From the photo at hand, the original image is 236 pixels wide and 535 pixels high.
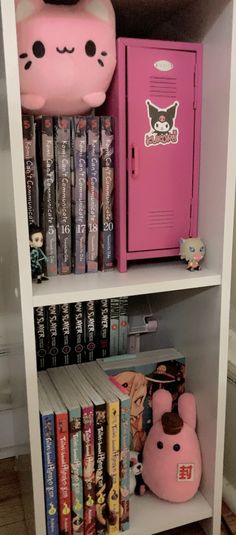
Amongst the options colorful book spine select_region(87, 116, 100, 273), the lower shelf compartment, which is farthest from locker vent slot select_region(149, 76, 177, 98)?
the lower shelf compartment

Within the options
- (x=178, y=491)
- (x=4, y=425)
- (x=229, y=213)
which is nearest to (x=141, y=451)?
(x=178, y=491)

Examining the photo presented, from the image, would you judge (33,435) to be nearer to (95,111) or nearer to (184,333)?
(184,333)

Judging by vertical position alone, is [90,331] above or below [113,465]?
above

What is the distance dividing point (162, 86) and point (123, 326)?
49 centimetres

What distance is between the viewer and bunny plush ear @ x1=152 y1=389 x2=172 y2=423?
3.24 feet

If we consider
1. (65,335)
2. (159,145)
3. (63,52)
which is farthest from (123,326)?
(63,52)

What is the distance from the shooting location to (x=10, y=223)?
2.59 feet

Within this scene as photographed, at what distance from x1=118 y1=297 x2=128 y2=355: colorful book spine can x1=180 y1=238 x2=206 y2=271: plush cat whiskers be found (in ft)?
0.70

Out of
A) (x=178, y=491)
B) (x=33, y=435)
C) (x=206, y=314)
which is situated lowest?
(x=178, y=491)

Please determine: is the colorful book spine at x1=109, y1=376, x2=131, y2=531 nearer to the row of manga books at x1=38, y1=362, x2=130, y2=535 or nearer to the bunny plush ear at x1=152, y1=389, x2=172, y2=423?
the row of manga books at x1=38, y1=362, x2=130, y2=535

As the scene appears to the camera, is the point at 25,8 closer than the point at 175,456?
Yes

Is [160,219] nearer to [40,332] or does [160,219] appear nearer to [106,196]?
[106,196]

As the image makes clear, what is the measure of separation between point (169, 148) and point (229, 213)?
0.51 feet

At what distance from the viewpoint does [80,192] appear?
0.84 metres
